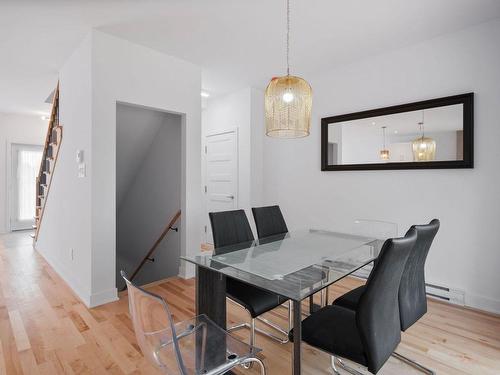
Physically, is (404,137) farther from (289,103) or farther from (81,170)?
(81,170)

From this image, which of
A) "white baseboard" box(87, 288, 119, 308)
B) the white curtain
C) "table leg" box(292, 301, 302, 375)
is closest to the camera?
"table leg" box(292, 301, 302, 375)

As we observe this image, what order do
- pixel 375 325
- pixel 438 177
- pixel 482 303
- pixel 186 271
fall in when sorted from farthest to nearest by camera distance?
1. pixel 186 271
2. pixel 438 177
3. pixel 482 303
4. pixel 375 325

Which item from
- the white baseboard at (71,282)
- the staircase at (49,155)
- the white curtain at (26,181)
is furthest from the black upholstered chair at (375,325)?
the white curtain at (26,181)

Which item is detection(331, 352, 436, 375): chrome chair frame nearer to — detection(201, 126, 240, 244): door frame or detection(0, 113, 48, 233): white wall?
detection(201, 126, 240, 244): door frame

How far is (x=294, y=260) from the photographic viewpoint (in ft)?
6.09

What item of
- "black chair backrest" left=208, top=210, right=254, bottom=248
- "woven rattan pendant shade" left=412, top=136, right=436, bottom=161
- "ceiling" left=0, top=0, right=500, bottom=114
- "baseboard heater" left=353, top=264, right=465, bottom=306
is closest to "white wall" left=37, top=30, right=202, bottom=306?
"ceiling" left=0, top=0, right=500, bottom=114

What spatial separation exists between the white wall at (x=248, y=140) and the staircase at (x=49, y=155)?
2.41 metres

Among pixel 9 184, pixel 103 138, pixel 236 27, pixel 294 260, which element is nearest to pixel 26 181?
pixel 9 184

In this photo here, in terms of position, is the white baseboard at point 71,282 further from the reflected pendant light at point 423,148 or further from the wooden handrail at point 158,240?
the reflected pendant light at point 423,148

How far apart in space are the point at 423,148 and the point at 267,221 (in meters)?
1.77

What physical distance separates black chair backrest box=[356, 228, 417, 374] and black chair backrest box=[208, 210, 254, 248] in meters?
1.26

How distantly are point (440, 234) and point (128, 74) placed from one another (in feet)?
11.6

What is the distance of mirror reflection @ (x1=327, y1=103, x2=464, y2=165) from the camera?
2.78 meters

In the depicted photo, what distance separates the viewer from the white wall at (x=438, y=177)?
2598 mm
